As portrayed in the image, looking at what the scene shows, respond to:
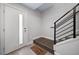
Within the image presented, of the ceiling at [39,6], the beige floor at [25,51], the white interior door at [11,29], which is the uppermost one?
the ceiling at [39,6]

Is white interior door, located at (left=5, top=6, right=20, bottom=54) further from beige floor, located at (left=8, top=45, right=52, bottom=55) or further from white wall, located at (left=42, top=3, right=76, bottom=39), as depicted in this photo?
white wall, located at (left=42, top=3, right=76, bottom=39)

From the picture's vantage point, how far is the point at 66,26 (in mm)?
1301

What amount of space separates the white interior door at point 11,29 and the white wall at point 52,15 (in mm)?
425

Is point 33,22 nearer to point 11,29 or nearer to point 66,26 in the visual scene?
point 11,29

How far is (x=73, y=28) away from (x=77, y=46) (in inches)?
10.1

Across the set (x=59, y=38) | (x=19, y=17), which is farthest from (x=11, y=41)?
(x=59, y=38)

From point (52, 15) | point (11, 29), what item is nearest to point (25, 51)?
point (11, 29)

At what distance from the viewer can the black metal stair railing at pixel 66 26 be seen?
49.3 inches

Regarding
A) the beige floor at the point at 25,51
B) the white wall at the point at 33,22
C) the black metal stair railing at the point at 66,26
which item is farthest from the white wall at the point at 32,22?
the black metal stair railing at the point at 66,26

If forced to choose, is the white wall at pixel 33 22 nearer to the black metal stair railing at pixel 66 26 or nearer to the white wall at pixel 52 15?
the white wall at pixel 52 15

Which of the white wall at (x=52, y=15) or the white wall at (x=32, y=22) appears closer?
the white wall at (x=52, y=15)

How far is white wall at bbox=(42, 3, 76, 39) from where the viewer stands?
1.30m

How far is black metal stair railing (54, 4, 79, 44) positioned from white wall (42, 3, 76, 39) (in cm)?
6
